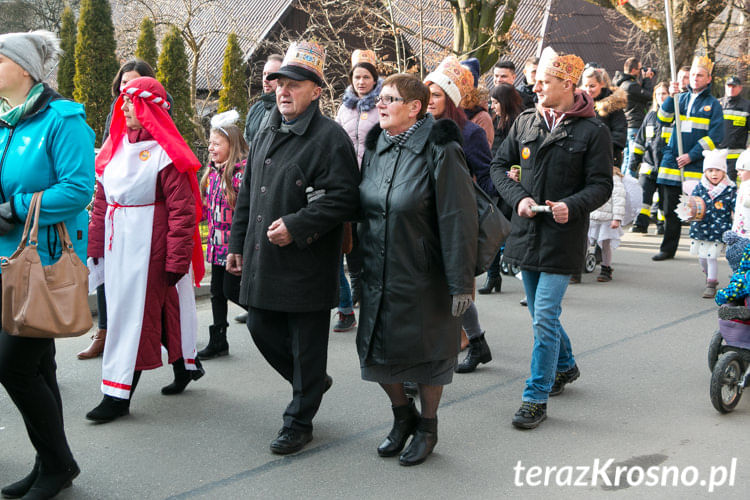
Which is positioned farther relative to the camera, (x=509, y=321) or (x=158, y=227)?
(x=509, y=321)

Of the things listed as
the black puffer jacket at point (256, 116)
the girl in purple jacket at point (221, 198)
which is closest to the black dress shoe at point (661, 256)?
the black puffer jacket at point (256, 116)

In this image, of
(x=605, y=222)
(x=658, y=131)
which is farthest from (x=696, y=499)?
(x=658, y=131)

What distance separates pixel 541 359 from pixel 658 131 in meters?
8.07

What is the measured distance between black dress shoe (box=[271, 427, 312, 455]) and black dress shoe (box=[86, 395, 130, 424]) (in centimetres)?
108

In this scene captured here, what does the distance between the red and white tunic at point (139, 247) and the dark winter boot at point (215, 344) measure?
1.26m

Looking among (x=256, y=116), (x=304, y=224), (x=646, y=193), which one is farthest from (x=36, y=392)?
(x=646, y=193)

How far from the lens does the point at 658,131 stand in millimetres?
12008

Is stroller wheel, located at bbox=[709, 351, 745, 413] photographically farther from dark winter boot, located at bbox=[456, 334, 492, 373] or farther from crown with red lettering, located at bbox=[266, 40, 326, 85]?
crown with red lettering, located at bbox=[266, 40, 326, 85]

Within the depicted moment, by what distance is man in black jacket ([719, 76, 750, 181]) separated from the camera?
1148 cm

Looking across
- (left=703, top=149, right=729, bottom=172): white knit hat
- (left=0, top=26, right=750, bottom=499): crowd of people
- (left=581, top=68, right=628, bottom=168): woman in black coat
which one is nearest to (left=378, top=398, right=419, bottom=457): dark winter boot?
(left=0, top=26, right=750, bottom=499): crowd of people

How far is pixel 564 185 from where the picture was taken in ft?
16.3

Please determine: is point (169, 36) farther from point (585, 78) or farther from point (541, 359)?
point (541, 359)

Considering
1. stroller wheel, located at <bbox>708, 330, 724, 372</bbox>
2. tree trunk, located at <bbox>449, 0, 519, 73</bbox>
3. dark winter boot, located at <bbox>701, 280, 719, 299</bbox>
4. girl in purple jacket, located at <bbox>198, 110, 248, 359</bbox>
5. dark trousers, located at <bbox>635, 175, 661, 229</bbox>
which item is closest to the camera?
stroller wheel, located at <bbox>708, 330, 724, 372</bbox>

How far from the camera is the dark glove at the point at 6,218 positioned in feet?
12.1
